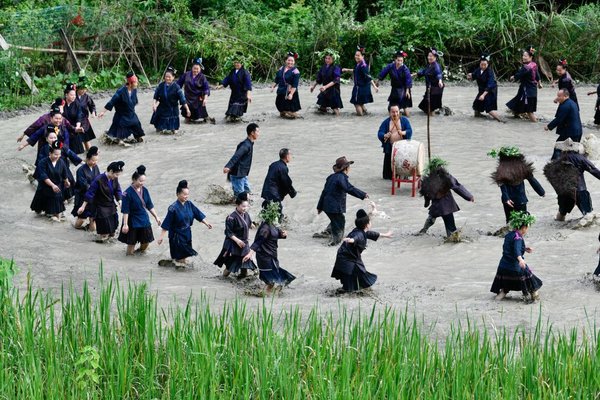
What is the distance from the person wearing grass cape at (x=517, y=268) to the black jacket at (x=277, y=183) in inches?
143

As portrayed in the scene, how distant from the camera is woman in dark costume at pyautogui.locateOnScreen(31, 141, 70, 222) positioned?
15.4 meters

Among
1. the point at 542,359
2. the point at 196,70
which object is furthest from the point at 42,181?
the point at 542,359

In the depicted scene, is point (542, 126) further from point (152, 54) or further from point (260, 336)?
point (260, 336)

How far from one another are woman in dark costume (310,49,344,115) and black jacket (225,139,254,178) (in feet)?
16.6

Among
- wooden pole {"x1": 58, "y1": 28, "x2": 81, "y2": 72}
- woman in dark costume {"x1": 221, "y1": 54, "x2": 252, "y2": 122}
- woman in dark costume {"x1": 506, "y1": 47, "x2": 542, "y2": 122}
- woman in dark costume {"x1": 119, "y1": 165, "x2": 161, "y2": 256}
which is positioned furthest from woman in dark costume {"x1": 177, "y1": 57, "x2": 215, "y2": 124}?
woman in dark costume {"x1": 119, "y1": 165, "x2": 161, "y2": 256}

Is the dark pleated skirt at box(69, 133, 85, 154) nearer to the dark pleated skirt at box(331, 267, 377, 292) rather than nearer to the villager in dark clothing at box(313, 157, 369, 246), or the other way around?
the villager in dark clothing at box(313, 157, 369, 246)

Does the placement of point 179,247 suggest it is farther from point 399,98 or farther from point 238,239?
point 399,98

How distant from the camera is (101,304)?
908 cm

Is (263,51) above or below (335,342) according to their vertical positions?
above

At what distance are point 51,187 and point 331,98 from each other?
23.3ft

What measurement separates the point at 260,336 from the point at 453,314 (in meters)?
3.21

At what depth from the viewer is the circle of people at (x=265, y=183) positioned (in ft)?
40.9

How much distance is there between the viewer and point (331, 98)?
69.4 ft

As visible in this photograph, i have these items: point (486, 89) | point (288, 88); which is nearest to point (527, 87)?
point (486, 89)
